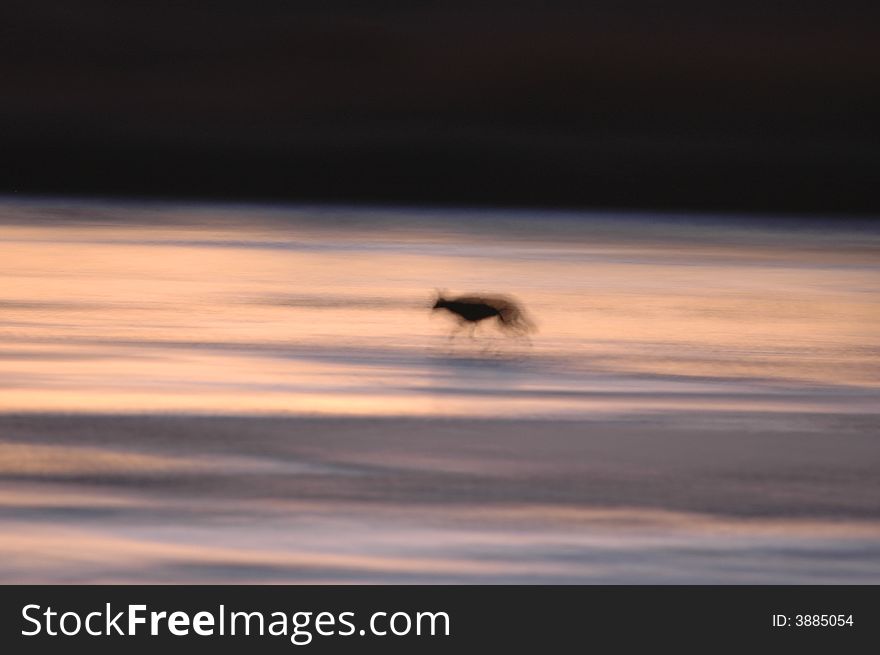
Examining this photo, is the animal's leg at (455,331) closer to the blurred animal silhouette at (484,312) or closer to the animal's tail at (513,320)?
the blurred animal silhouette at (484,312)

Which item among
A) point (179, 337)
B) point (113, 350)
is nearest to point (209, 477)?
point (113, 350)

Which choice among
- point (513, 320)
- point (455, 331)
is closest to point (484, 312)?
point (455, 331)

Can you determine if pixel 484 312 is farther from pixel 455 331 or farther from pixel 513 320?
pixel 513 320

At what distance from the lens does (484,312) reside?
1238cm

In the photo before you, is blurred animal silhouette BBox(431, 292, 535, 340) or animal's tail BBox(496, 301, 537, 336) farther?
animal's tail BBox(496, 301, 537, 336)

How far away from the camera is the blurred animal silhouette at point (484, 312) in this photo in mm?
12344

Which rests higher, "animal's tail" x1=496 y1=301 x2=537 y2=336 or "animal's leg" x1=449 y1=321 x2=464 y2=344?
"animal's tail" x1=496 y1=301 x2=537 y2=336

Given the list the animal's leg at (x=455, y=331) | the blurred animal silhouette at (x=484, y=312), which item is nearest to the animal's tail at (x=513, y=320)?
the blurred animal silhouette at (x=484, y=312)

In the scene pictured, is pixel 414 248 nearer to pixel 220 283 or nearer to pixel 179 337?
pixel 220 283

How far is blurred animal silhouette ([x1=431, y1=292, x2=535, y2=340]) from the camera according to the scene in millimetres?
12344

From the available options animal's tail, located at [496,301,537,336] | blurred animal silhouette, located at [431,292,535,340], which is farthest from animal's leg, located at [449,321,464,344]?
animal's tail, located at [496,301,537,336]

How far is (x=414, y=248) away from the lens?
29.0 metres

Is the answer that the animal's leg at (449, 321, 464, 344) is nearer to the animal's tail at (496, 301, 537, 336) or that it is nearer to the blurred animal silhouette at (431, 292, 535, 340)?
the blurred animal silhouette at (431, 292, 535, 340)

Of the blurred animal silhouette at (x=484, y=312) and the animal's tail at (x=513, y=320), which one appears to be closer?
the blurred animal silhouette at (x=484, y=312)
